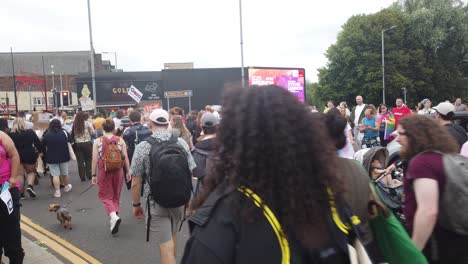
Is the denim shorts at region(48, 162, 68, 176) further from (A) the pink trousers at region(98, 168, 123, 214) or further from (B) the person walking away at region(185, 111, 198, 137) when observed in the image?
(B) the person walking away at region(185, 111, 198, 137)

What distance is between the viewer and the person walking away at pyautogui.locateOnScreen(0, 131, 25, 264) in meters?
4.18

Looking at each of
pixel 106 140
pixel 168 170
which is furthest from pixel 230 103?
pixel 106 140

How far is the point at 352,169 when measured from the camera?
2611 mm

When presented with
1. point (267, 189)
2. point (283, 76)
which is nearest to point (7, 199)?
point (267, 189)

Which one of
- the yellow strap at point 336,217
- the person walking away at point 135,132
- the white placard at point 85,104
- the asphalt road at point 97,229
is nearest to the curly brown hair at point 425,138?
the yellow strap at point 336,217

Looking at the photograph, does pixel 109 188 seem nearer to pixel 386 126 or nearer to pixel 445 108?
pixel 445 108

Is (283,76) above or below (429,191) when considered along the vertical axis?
above

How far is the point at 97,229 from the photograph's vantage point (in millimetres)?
6773

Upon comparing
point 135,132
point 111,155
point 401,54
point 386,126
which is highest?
point 401,54

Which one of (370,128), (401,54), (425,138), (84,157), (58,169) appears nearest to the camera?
(425,138)

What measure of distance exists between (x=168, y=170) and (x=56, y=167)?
20.7 ft

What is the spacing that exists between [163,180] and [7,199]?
4.91ft

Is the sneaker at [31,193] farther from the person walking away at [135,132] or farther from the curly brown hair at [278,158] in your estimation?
the curly brown hair at [278,158]

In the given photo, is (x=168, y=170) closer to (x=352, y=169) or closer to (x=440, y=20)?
(x=352, y=169)
